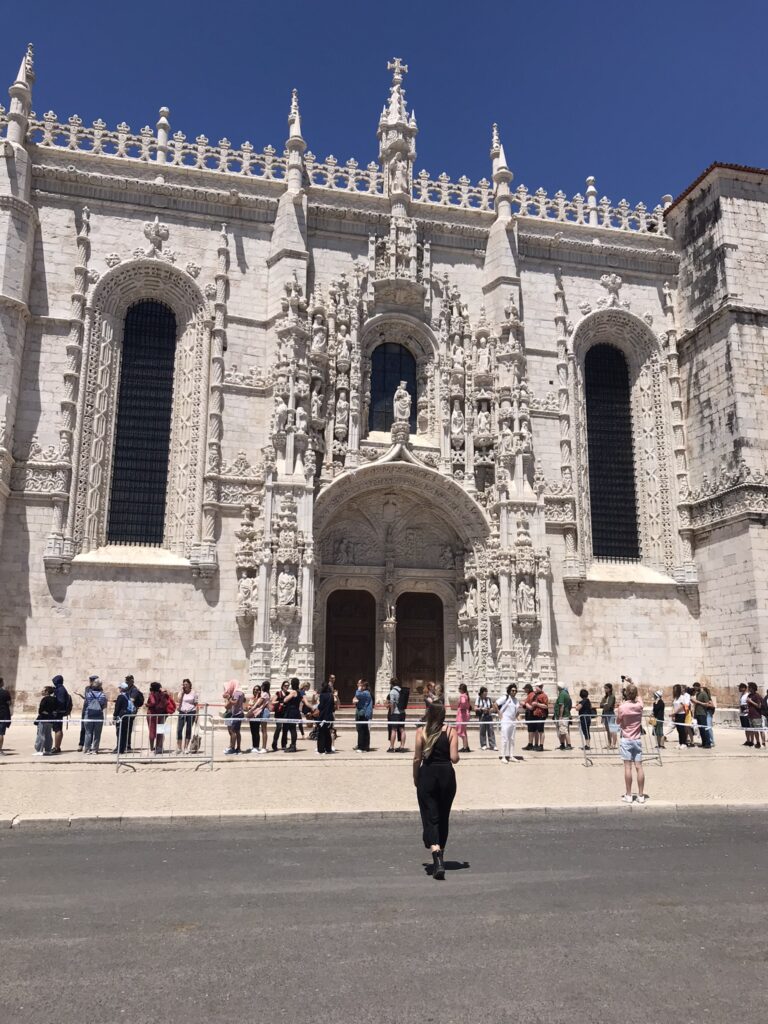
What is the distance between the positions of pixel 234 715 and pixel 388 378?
482 inches

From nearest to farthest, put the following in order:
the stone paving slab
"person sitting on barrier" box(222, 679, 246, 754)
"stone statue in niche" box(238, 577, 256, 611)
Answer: the stone paving slab
"person sitting on barrier" box(222, 679, 246, 754)
"stone statue in niche" box(238, 577, 256, 611)

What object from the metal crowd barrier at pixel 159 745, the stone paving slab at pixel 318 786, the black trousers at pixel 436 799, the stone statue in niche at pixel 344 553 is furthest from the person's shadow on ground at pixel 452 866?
the stone statue in niche at pixel 344 553

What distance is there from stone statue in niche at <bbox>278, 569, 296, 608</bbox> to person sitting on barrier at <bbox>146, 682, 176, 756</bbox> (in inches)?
195

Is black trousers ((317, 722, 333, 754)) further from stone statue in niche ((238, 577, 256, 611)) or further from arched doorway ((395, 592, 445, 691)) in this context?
arched doorway ((395, 592, 445, 691))

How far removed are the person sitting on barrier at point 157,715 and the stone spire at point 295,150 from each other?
15228 mm

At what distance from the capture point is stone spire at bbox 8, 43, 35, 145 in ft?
69.5

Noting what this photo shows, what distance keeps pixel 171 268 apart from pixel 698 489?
1707 cm

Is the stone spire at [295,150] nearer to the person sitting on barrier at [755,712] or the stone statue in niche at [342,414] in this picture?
the stone statue in niche at [342,414]

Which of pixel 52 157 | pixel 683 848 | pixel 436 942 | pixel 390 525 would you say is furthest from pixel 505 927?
pixel 52 157

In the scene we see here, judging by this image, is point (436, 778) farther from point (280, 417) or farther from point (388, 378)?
point (388, 378)

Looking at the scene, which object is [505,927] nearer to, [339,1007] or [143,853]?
[339,1007]

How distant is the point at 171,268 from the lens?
22.4m

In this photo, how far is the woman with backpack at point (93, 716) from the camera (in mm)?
14906

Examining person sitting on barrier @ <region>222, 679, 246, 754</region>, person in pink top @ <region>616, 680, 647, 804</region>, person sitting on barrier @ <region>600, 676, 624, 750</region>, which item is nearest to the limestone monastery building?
person sitting on barrier @ <region>222, 679, 246, 754</region>
